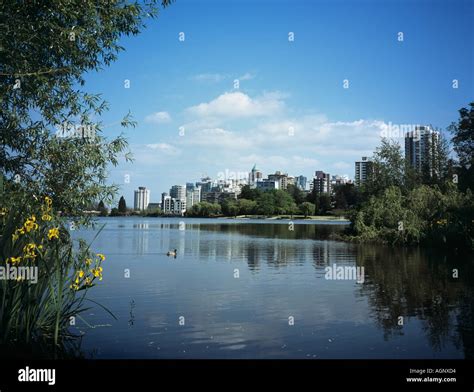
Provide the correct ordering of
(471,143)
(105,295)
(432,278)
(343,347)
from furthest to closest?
(471,143) → (432,278) → (105,295) → (343,347)

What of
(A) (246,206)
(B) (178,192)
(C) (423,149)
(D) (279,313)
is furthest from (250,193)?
(D) (279,313)

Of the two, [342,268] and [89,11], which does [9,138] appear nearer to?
[89,11]

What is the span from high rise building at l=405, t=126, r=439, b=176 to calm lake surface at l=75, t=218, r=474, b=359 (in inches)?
1349

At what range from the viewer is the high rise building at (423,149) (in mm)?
49250

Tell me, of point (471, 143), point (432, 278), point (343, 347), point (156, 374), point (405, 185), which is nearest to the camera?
point (156, 374)

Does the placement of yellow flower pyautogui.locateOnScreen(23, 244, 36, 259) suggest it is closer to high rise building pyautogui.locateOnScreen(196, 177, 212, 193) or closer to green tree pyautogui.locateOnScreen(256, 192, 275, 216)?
green tree pyautogui.locateOnScreen(256, 192, 275, 216)

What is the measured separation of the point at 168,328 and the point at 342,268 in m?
10.8

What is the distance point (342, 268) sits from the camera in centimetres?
1795

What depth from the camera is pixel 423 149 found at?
2066 inches

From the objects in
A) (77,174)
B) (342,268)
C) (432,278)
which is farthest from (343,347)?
(342,268)

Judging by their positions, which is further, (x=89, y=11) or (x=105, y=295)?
(x=105, y=295)

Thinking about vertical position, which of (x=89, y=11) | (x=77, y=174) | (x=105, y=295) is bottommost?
(x=105, y=295)

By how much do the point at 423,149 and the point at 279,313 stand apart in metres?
47.9

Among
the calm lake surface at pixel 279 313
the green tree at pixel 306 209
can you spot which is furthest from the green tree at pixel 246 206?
the calm lake surface at pixel 279 313
